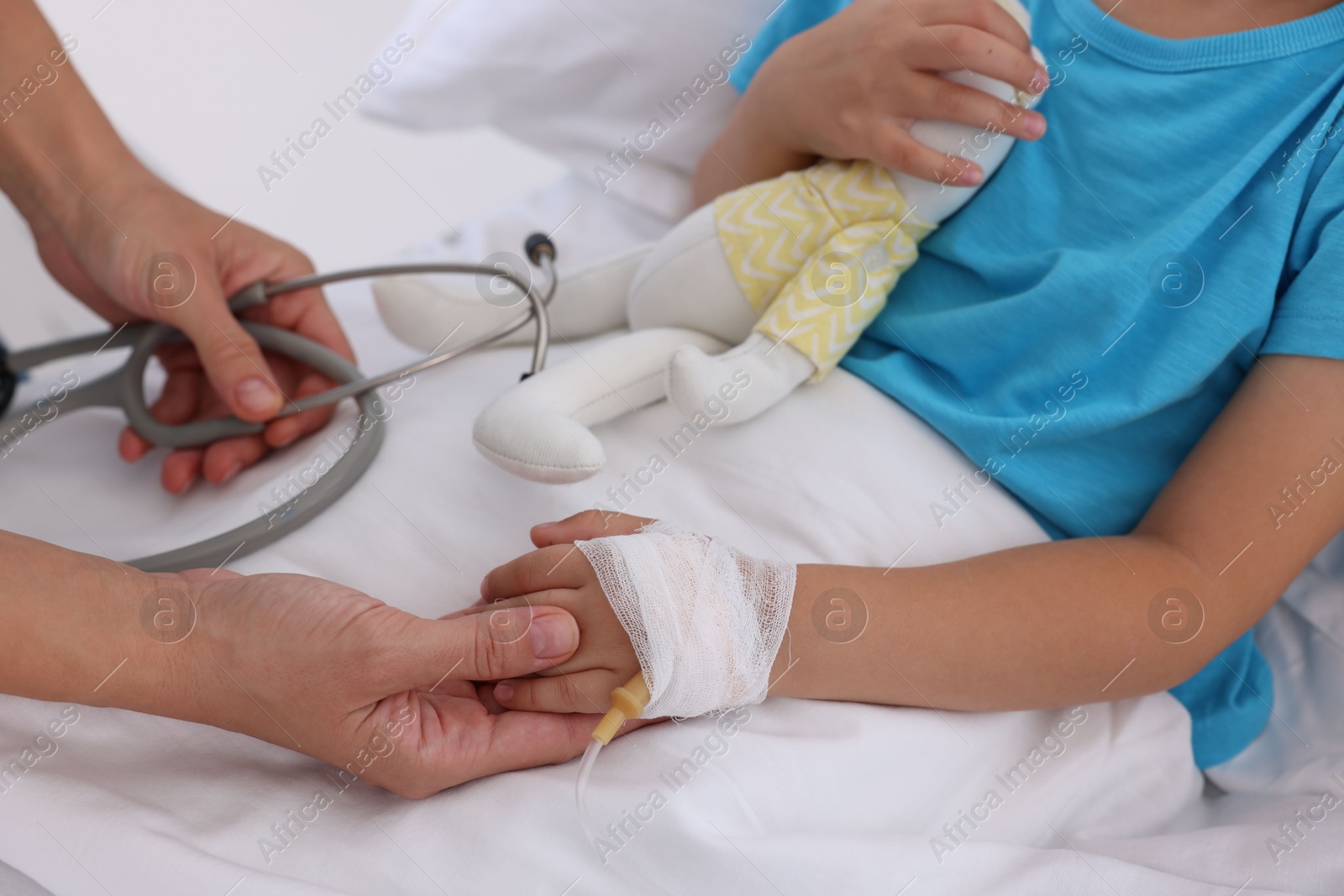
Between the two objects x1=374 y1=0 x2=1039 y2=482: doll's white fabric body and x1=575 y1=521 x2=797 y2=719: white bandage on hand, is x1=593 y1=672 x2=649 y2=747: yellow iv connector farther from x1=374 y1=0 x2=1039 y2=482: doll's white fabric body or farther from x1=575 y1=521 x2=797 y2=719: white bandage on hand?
x1=374 y1=0 x2=1039 y2=482: doll's white fabric body

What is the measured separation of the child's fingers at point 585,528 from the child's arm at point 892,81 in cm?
41

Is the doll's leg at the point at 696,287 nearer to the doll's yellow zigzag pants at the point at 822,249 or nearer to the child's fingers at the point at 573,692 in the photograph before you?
the doll's yellow zigzag pants at the point at 822,249

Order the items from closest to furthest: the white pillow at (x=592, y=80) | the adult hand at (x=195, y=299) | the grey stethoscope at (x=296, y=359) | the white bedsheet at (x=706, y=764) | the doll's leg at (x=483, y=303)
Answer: the white bedsheet at (x=706, y=764) → the grey stethoscope at (x=296, y=359) → the adult hand at (x=195, y=299) → the doll's leg at (x=483, y=303) → the white pillow at (x=592, y=80)

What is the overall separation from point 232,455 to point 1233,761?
3.40 ft

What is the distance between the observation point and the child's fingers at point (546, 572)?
2.36 feet

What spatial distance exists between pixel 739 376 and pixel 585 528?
0.20m

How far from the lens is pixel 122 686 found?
25.9 inches

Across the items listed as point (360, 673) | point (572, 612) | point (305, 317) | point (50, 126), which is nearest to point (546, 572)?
point (572, 612)

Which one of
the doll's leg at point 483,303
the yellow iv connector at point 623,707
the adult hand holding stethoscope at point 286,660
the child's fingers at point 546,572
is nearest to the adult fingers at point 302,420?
the doll's leg at point 483,303

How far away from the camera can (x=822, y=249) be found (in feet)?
2.93

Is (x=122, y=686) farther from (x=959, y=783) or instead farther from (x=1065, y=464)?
(x=1065, y=464)

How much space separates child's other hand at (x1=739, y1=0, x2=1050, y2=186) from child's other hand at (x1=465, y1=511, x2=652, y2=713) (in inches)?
16.5

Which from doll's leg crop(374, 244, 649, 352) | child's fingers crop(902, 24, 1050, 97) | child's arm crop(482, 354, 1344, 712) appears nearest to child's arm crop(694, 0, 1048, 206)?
child's fingers crop(902, 24, 1050, 97)

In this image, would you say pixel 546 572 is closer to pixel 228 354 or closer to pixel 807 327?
pixel 807 327
